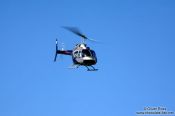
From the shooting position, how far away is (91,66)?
321 ft

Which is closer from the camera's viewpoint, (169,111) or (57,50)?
(169,111)

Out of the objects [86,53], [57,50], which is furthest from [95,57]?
[57,50]

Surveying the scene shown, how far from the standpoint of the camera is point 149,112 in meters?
96.2

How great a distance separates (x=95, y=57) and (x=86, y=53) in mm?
1665

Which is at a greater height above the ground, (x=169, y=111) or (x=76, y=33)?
(x=76, y=33)

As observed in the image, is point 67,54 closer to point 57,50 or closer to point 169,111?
point 57,50

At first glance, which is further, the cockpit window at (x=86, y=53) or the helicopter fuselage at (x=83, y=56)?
the cockpit window at (x=86, y=53)

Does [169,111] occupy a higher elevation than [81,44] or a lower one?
lower

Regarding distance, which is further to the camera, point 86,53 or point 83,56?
point 86,53

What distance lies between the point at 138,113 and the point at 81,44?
15.4 m

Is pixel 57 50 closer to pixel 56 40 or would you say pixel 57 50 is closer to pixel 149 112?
pixel 56 40

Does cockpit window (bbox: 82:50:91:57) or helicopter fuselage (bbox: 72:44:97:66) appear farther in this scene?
cockpit window (bbox: 82:50:91:57)

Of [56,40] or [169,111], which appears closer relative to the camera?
[169,111]

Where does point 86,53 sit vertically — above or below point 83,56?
above
